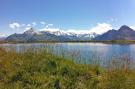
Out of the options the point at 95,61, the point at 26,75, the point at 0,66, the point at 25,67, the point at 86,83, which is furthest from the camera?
the point at 95,61

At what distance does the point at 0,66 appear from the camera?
33.0 ft

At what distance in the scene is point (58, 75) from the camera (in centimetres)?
865

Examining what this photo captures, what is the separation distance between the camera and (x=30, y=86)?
7.52 meters

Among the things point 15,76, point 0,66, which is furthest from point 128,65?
point 0,66

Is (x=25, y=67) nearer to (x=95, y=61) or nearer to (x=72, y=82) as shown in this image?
(x=72, y=82)

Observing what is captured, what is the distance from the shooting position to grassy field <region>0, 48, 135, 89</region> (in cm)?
759

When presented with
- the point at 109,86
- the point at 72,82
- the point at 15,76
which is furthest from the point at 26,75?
the point at 109,86

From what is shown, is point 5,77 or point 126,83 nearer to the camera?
point 126,83

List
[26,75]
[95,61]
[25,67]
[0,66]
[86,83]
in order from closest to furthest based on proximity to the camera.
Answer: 1. [86,83]
2. [26,75]
3. [25,67]
4. [0,66]
5. [95,61]

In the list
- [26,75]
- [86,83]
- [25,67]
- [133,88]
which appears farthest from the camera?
[25,67]

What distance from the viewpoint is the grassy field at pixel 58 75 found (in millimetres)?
7586

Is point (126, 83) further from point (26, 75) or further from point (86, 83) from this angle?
point (26, 75)

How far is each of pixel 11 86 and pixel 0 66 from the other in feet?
9.39

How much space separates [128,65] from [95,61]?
1738 millimetres
